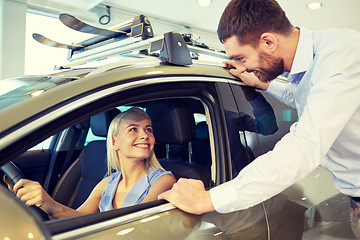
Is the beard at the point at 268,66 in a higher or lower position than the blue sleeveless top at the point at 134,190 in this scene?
higher

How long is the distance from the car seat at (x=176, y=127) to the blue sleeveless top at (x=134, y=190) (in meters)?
0.10

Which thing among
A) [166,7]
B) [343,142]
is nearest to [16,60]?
[166,7]

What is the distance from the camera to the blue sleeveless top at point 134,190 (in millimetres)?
1513

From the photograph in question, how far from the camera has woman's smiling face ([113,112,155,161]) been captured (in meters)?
1.61

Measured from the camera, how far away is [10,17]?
18.1ft

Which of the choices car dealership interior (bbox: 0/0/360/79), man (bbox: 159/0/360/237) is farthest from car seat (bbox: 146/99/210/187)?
car dealership interior (bbox: 0/0/360/79)

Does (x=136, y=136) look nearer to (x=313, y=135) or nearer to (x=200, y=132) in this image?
(x=200, y=132)


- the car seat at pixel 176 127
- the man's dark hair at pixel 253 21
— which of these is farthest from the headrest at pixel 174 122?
the man's dark hair at pixel 253 21

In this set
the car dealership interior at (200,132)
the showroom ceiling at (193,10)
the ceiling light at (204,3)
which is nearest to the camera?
the car dealership interior at (200,132)

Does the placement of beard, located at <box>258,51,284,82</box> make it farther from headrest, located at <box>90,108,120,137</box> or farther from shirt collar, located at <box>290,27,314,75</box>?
headrest, located at <box>90,108,120,137</box>

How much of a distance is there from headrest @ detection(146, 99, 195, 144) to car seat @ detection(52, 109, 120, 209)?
73 centimetres

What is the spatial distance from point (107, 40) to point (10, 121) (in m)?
0.98

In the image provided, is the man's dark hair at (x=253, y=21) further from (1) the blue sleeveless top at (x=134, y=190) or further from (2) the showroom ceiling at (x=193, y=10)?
(2) the showroom ceiling at (x=193, y=10)

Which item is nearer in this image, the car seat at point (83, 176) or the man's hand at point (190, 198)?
the man's hand at point (190, 198)
